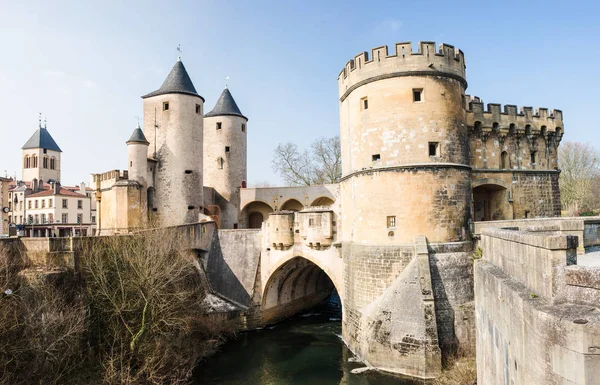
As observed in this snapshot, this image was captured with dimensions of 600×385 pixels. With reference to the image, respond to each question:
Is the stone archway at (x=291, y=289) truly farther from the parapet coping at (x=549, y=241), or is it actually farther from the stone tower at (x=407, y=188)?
the parapet coping at (x=549, y=241)

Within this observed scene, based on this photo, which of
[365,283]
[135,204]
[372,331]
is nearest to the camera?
[372,331]

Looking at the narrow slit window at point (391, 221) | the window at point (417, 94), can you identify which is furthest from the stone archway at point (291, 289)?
the window at point (417, 94)

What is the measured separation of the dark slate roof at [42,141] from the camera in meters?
57.9

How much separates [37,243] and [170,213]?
31.9 ft

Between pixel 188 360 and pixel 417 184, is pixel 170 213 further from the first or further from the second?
pixel 417 184

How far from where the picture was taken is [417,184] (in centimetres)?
1562

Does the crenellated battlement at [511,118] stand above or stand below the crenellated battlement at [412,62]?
below

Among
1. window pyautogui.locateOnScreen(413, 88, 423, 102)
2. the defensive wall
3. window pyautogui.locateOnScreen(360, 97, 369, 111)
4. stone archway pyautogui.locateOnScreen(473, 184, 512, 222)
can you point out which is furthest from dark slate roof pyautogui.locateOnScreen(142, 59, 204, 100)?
the defensive wall

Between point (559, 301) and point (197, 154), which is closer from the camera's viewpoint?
point (559, 301)

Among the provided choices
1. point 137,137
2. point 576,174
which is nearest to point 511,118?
point 137,137

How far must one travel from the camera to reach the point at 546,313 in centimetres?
354

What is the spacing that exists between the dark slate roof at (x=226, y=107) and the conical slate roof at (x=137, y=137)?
27.5ft

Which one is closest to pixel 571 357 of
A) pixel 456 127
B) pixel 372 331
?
pixel 372 331

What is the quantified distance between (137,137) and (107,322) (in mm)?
12000
